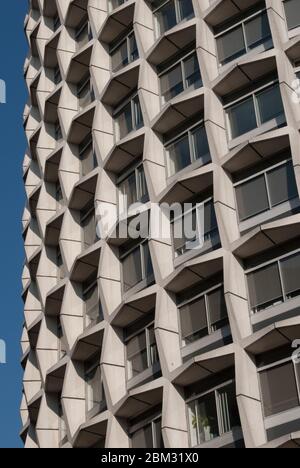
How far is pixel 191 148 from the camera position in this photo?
3484 centimetres

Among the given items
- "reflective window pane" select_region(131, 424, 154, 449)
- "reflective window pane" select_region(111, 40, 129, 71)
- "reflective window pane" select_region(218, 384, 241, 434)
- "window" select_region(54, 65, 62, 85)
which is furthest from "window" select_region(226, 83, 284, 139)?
"window" select_region(54, 65, 62, 85)

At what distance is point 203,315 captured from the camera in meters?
31.2

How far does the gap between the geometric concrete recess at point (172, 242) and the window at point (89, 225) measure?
0.08 m

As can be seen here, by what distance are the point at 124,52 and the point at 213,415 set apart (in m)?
18.8

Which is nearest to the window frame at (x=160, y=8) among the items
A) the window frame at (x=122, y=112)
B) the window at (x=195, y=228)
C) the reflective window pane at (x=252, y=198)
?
the window frame at (x=122, y=112)

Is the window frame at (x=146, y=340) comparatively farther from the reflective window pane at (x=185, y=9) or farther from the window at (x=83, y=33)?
the window at (x=83, y=33)

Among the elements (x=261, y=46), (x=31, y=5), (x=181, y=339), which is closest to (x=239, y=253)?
(x=181, y=339)

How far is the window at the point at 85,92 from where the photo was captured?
43.6 metres

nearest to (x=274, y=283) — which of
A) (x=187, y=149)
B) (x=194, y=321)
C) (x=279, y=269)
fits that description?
(x=279, y=269)

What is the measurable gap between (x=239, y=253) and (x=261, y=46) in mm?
8623

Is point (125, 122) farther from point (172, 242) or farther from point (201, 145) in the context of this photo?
point (172, 242)

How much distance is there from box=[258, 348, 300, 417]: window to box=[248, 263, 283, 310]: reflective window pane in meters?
1.82

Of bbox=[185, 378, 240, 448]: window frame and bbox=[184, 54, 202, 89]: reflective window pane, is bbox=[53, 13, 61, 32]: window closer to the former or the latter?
bbox=[184, 54, 202, 89]: reflective window pane
